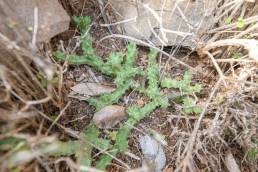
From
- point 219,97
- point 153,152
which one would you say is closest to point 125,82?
point 153,152

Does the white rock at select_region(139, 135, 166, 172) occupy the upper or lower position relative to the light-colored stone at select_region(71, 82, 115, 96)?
lower

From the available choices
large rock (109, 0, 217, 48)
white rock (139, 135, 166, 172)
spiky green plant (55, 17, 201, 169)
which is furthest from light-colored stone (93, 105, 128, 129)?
large rock (109, 0, 217, 48)

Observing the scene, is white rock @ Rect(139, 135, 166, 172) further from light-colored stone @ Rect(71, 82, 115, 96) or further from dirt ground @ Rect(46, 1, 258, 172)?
light-colored stone @ Rect(71, 82, 115, 96)

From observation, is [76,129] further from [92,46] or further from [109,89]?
[92,46]

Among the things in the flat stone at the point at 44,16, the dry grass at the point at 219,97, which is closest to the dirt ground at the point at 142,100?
the dry grass at the point at 219,97

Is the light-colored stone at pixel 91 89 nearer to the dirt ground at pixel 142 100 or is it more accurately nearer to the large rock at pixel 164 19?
the dirt ground at pixel 142 100

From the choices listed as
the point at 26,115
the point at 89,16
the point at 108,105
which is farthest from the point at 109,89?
the point at 26,115
